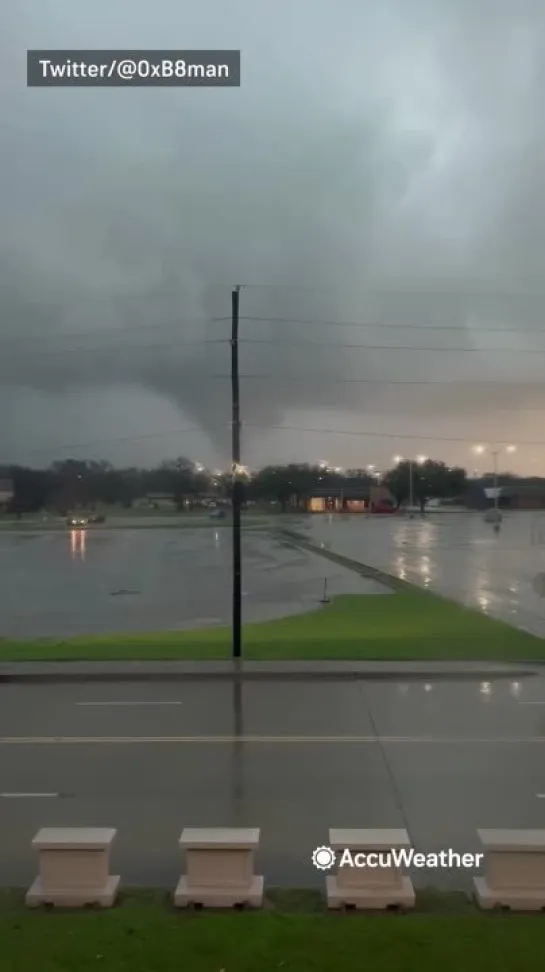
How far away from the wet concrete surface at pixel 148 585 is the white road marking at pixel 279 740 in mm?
10179

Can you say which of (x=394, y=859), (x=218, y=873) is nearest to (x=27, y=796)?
(x=218, y=873)

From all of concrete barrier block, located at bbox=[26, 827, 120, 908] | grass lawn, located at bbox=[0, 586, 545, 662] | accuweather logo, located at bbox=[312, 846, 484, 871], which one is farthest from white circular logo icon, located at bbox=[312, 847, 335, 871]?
grass lawn, located at bbox=[0, 586, 545, 662]

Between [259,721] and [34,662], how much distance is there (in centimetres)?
583

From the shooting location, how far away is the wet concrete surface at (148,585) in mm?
22328

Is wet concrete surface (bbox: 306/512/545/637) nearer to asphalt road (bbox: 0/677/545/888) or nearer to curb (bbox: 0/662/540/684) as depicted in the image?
curb (bbox: 0/662/540/684)

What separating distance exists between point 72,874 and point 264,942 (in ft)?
4.03

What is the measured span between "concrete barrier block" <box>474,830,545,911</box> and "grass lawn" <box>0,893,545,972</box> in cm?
11

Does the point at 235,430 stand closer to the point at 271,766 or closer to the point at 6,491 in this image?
the point at 271,766

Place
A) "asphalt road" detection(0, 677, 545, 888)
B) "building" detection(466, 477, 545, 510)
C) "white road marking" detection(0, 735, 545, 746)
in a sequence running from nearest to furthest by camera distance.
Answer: "asphalt road" detection(0, 677, 545, 888) → "white road marking" detection(0, 735, 545, 746) → "building" detection(466, 477, 545, 510)

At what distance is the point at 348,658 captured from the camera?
15.1 meters

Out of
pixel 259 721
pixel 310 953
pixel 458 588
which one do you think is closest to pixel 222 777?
pixel 259 721

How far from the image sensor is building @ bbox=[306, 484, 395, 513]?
147ft

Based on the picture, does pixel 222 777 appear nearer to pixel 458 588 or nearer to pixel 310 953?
pixel 310 953

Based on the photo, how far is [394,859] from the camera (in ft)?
15.0
